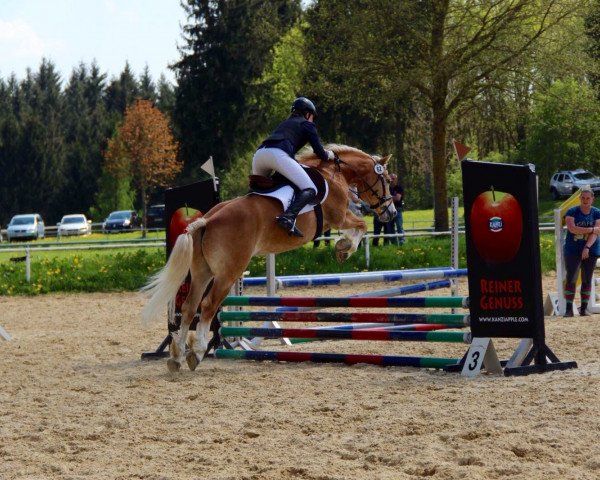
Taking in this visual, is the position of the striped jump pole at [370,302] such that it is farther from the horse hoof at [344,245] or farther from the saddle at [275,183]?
the saddle at [275,183]

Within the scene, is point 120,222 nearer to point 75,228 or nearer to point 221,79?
point 75,228

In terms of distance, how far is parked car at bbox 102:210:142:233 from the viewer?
46656mm

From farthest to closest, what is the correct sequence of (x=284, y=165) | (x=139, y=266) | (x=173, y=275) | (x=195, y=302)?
(x=139, y=266), (x=284, y=165), (x=195, y=302), (x=173, y=275)

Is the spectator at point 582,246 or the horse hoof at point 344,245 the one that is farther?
the spectator at point 582,246

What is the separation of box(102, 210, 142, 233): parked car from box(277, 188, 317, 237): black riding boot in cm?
3768

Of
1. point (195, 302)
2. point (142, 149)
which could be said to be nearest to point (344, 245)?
point (195, 302)

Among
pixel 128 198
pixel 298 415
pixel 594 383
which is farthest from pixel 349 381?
pixel 128 198

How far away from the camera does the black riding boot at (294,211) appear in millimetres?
8430

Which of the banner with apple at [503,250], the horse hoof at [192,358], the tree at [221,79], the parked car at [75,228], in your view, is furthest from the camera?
the tree at [221,79]

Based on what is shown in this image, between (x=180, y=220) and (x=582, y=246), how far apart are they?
17.5 feet

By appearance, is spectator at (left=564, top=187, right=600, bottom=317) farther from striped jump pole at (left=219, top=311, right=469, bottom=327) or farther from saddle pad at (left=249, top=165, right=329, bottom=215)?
striped jump pole at (left=219, top=311, right=469, bottom=327)

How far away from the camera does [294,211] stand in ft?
27.9

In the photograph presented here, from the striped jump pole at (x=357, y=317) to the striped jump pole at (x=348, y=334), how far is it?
0.31 ft

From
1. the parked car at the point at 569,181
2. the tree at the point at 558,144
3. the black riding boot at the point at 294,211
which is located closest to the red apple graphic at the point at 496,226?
the black riding boot at the point at 294,211
